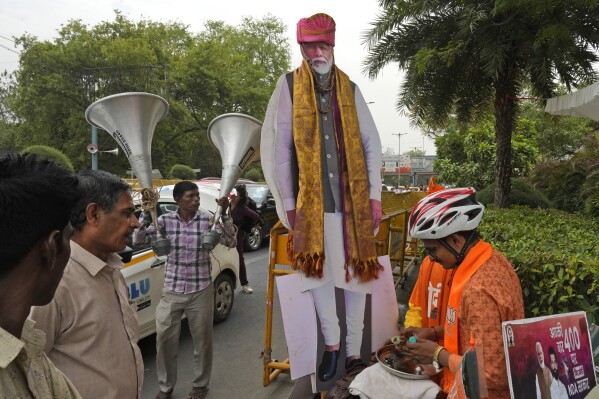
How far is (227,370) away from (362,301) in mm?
2279

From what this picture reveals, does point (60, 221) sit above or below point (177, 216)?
above

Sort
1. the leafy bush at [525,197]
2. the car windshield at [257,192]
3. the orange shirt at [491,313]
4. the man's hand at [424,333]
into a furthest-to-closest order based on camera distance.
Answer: the car windshield at [257,192], the leafy bush at [525,197], the man's hand at [424,333], the orange shirt at [491,313]

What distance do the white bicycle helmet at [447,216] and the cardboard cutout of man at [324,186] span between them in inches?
24.6

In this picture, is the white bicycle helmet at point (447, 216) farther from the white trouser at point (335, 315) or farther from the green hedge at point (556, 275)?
the green hedge at point (556, 275)

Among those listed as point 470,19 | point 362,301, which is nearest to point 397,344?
point 362,301

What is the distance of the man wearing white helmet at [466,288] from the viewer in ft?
5.67

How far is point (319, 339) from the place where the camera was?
2.75 m

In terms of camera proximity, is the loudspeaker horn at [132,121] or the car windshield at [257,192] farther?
the car windshield at [257,192]

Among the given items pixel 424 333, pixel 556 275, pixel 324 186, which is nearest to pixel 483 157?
pixel 556 275

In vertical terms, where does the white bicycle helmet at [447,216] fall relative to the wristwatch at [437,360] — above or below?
above

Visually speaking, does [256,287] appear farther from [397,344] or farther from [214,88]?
[214,88]

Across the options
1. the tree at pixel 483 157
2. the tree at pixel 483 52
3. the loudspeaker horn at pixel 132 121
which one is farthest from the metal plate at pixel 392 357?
the tree at pixel 483 157

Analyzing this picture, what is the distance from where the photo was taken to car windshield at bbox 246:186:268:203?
1136 centimetres

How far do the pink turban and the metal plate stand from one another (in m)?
1.90
